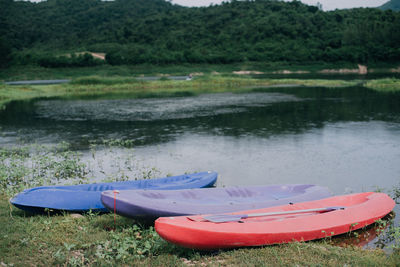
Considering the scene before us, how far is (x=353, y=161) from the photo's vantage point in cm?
1212

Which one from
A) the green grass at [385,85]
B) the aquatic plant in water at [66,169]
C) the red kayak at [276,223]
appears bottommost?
the aquatic plant in water at [66,169]

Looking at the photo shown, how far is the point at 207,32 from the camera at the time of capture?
87.0 metres

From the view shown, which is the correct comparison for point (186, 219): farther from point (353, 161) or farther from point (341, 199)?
→ point (353, 161)

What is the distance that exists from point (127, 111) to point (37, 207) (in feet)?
55.6

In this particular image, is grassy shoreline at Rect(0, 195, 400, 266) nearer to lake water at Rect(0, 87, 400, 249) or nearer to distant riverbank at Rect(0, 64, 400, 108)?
lake water at Rect(0, 87, 400, 249)

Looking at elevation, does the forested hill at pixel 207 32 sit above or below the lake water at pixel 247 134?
above

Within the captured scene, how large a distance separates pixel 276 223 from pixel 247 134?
34.4 feet

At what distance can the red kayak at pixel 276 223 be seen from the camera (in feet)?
17.7

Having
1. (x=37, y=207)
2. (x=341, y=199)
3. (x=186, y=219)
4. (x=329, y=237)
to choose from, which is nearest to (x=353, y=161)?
(x=341, y=199)

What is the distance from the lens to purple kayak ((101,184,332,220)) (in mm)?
6086

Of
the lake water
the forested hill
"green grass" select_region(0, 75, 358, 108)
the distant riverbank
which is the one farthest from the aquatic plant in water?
the forested hill

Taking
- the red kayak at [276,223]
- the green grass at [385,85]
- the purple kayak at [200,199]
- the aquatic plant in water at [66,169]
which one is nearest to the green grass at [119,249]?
the red kayak at [276,223]

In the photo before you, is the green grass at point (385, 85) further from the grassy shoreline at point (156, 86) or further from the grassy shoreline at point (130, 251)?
the grassy shoreline at point (130, 251)

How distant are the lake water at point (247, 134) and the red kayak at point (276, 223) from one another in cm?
240
